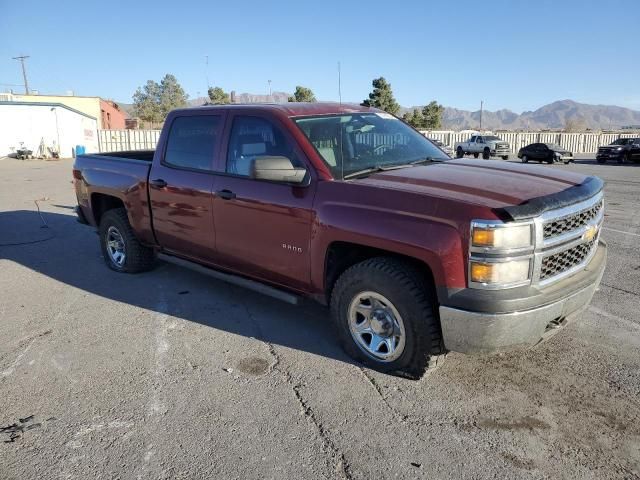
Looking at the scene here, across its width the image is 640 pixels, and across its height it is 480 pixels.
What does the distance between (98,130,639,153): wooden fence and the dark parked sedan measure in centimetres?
1052

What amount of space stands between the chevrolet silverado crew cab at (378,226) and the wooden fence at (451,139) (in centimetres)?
3308

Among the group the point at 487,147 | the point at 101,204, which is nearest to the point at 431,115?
the point at 487,147

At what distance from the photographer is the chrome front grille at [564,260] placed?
3.15m

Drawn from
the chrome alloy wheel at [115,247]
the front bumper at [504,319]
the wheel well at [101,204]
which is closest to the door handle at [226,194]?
the front bumper at [504,319]

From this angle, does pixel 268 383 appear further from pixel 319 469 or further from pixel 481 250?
pixel 481 250

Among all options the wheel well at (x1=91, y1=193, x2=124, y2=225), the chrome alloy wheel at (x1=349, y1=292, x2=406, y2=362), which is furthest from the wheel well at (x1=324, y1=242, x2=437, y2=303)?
the wheel well at (x1=91, y1=193, x2=124, y2=225)

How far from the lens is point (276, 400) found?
3324 mm

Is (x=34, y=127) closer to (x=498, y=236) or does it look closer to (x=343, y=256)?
(x=343, y=256)

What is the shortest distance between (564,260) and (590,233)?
0.39 m

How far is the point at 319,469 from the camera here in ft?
8.71

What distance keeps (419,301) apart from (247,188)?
177 cm

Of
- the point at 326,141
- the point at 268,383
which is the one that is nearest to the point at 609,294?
the point at 326,141

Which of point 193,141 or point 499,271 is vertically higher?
point 193,141

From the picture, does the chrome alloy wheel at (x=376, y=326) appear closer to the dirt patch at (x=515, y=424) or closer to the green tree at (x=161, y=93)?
the dirt patch at (x=515, y=424)
